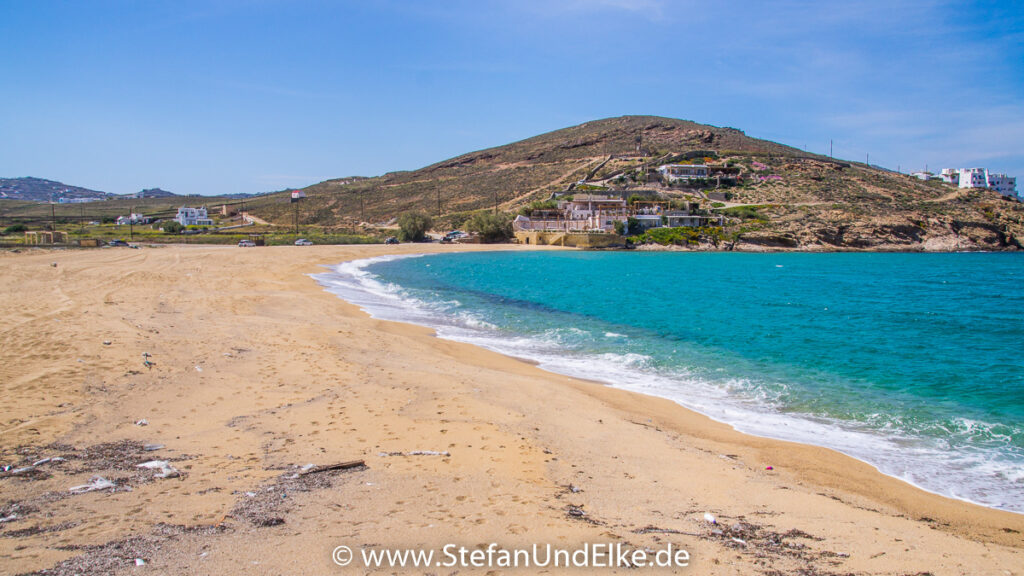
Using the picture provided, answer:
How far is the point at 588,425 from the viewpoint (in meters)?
8.27

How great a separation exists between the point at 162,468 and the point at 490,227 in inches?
2799

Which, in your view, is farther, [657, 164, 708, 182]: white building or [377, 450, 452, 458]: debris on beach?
[657, 164, 708, 182]: white building

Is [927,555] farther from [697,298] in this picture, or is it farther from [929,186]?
[929,186]

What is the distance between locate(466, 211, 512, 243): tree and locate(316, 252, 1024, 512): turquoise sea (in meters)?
41.0

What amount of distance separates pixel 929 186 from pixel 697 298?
99.4 m

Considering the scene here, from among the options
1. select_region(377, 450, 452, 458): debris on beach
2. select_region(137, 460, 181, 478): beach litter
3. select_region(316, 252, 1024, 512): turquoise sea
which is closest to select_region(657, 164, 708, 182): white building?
select_region(316, 252, 1024, 512): turquoise sea

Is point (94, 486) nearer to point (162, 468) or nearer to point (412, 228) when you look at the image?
point (162, 468)

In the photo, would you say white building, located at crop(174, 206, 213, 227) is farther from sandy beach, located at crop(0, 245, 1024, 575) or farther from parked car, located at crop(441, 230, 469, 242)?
sandy beach, located at crop(0, 245, 1024, 575)

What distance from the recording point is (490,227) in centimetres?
7594

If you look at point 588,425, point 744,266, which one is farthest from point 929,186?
point 588,425

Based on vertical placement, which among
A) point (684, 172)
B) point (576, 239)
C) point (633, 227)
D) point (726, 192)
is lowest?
point (576, 239)

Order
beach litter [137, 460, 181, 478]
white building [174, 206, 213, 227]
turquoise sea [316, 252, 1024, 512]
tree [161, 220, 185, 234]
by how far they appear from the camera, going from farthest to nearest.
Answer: white building [174, 206, 213, 227] → tree [161, 220, 185, 234] → turquoise sea [316, 252, 1024, 512] → beach litter [137, 460, 181, 478]

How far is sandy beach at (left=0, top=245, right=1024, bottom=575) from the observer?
13.8 ft

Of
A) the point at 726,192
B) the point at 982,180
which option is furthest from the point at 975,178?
the point at 726,192
